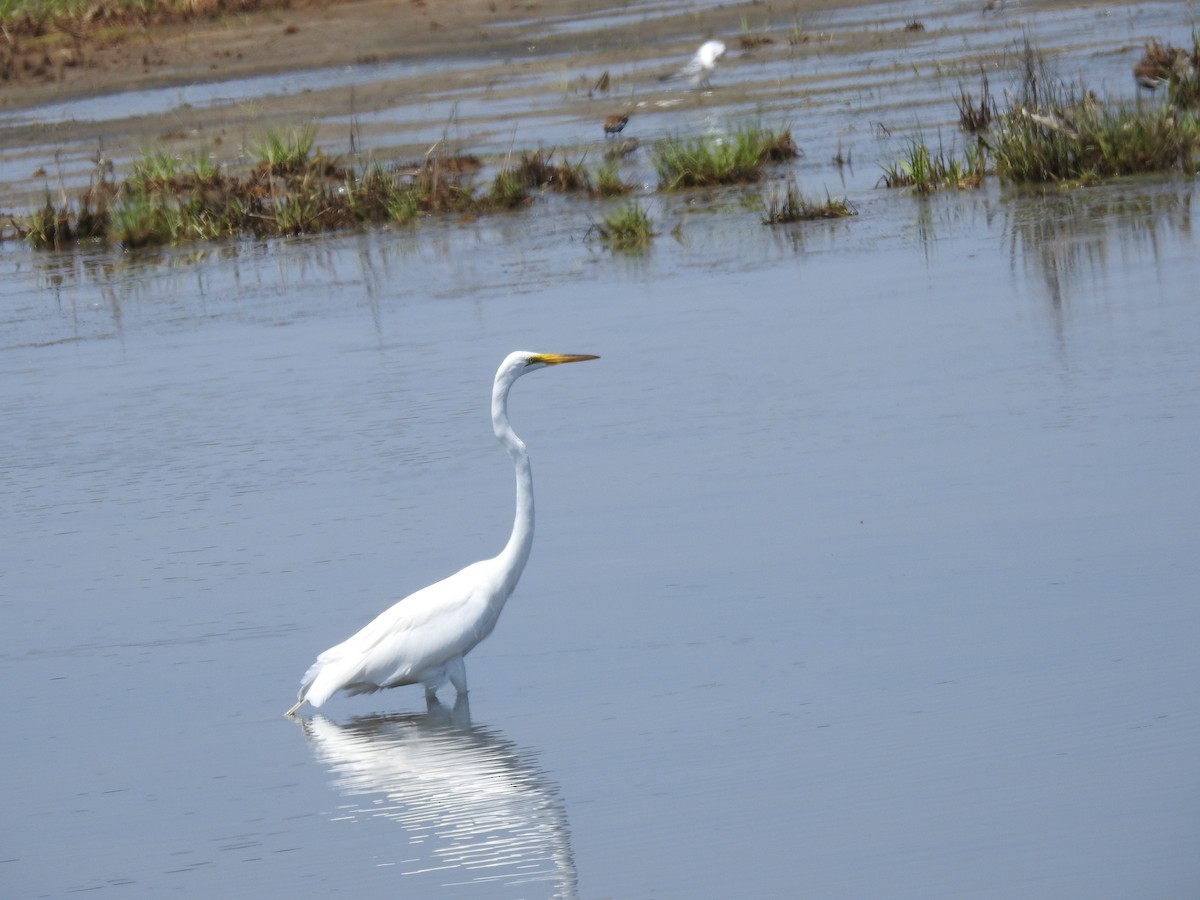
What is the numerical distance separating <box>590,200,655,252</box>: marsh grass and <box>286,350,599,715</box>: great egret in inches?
305

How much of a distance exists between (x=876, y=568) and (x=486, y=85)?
66.7 ft

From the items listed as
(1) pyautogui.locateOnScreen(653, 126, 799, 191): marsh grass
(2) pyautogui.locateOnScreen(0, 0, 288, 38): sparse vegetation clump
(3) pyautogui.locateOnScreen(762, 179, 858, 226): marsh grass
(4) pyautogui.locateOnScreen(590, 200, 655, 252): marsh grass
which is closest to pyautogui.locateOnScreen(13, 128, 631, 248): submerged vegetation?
(1) pyautogui.locateOnScreen(653, 126, 799, 191): marsh grass

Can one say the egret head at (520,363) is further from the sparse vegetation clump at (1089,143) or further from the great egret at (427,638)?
the sparse vegetation clump at (1089,143)

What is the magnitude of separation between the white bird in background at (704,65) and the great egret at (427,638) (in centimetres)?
1705

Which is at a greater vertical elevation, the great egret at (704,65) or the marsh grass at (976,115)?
the great egret at (704,65)

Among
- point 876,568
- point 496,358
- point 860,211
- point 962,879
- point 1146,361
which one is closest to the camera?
point 962,879

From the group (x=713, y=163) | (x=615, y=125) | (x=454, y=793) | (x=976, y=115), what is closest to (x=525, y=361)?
(x=454, y=793)

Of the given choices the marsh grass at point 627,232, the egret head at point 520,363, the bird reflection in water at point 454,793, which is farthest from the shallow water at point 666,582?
the marsh grass at point 627,232

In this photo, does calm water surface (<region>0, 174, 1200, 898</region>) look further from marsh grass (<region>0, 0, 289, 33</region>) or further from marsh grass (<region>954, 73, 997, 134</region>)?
marsh grass (<region>0, 0, 289, 33</region>)

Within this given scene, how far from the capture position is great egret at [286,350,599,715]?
6371 millimetres

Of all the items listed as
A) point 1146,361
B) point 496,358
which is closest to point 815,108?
point 496,358

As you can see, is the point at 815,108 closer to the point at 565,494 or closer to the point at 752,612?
the point at 565,494

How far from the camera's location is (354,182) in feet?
55.9

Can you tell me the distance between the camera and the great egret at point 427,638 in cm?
637
